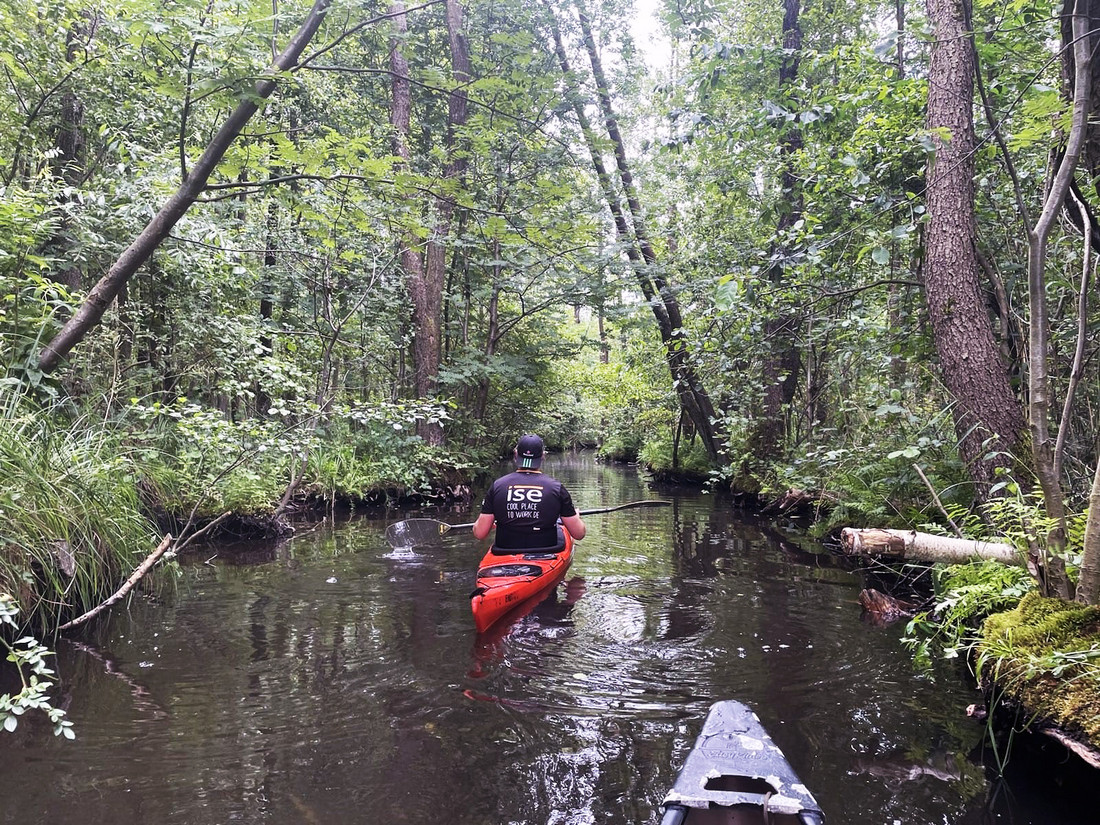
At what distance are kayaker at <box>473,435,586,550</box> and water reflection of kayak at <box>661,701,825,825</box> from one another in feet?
10.1

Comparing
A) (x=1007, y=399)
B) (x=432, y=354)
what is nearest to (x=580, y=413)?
(x=432, y=354)

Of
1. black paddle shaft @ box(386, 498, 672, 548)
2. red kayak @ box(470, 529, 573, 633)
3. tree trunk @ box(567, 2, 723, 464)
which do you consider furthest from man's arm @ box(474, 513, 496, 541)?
tree trunk @ box(567, 2, 723, 464)

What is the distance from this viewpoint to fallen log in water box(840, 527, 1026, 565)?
4.34 m

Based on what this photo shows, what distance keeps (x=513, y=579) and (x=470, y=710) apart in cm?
161

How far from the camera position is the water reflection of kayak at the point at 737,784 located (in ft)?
6.62

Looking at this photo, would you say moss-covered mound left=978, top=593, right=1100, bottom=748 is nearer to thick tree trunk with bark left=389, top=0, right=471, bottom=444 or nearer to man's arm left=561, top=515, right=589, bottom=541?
man's arm left=561, top=515, right=589, bottom=541

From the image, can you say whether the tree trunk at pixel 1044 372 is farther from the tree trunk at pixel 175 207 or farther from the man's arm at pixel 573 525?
the tree trunk at pixel 175 207

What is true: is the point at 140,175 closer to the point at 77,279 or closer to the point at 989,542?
the point at 77,279

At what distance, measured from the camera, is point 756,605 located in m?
5.83

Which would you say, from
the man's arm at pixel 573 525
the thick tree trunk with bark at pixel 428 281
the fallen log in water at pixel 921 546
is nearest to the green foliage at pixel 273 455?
the thick tree trunk with bark at pixel 428 281

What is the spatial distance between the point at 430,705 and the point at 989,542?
3897 mm

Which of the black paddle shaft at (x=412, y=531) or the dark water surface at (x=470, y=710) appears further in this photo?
the black paddle shaft at (x=412, y=531)

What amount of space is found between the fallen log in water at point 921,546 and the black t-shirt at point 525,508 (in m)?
2.51

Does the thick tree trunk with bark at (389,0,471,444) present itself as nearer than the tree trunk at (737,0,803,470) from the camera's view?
No
